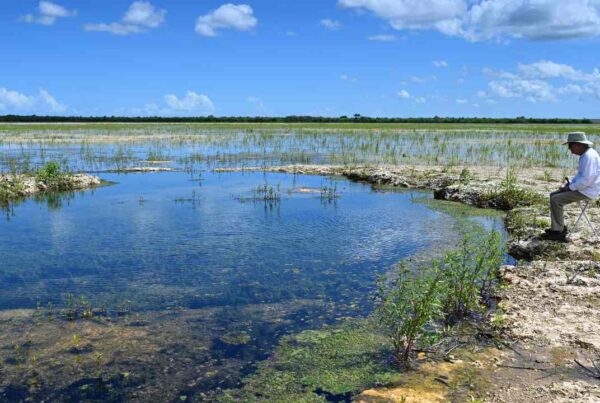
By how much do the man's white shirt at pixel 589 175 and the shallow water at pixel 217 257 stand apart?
259 centimetres

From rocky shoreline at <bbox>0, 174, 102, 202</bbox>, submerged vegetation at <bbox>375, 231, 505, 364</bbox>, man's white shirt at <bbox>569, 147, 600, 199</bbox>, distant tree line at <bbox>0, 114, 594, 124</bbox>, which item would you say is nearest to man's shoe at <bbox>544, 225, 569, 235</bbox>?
man's white shirt at <bbox>569, 147, 600, 199</bbox>

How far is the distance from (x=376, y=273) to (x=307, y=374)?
3417mm

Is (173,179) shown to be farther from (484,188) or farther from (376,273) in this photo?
(376,273)

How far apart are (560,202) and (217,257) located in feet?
19.8

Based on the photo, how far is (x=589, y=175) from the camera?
8836 millimetres

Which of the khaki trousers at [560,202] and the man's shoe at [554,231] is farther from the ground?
the khaki trousers at [560,202]

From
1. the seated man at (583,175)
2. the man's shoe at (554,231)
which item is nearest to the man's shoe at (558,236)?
the man's shoe at (554,231)

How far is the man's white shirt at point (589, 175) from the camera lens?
348 inches

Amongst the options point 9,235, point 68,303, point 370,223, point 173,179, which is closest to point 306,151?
point 173,179

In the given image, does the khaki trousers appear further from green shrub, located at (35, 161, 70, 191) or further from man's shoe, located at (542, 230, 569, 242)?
green shrub, located at (35, 161, 70, 191)

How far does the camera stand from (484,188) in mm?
15312

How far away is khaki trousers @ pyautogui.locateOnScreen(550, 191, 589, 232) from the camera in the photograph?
30.0 feet

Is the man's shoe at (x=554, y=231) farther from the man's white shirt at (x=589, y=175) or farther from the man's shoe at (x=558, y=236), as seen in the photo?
the man's white shirt at (x=589, y=175)

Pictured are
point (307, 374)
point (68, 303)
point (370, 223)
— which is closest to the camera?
→ point (307, 374)
